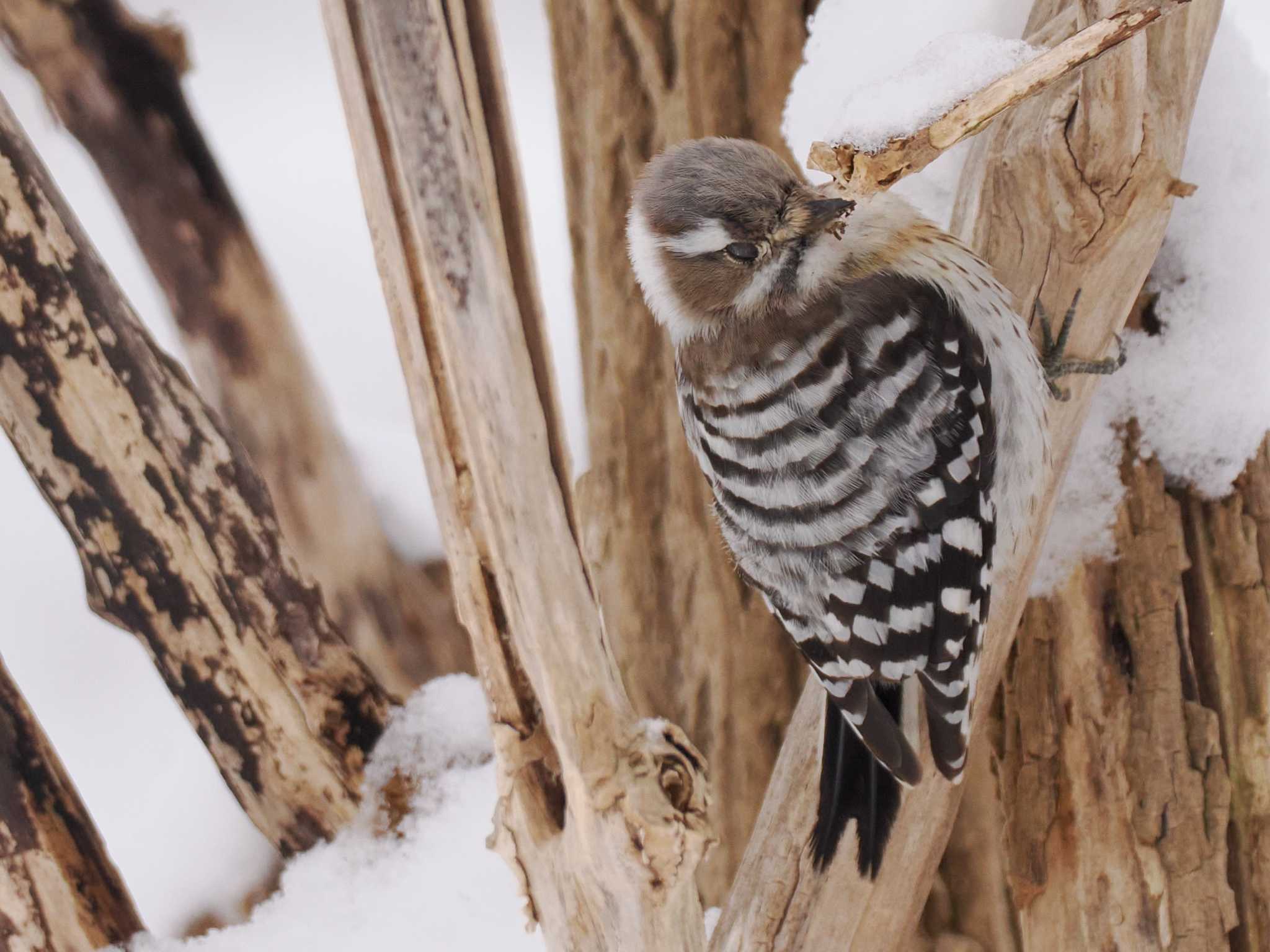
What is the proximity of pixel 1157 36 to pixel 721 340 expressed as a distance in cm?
58

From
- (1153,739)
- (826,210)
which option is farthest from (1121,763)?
(826,210)

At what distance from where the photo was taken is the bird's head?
104 cm

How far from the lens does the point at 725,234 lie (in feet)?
3.56

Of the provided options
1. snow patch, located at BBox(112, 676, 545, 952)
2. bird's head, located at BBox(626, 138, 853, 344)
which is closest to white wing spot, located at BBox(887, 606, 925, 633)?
bird's head, located at BBox(626, 138, 853, 344)

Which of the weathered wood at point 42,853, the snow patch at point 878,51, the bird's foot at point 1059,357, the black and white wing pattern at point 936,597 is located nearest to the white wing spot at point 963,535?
the black and white wing pattern at point 936,597

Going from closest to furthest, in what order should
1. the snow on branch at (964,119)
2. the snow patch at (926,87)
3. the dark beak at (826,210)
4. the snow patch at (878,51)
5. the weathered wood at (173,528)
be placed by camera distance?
the snow on branch at (964,119)
the snow patch at (926,87)
the dark beak at (826,210)
the weathered wood at (173,528)
the snow patch at (878,51)

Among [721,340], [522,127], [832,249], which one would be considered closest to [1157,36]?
[832,249]

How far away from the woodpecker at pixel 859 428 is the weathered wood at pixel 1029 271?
37 mm

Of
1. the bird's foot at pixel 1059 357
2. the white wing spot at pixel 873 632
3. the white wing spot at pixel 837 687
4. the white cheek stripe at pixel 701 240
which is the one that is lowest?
the white wing spot at pixel 837 687

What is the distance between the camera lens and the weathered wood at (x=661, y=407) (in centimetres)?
144

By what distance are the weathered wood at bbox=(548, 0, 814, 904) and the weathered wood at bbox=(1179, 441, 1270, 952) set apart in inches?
23.1

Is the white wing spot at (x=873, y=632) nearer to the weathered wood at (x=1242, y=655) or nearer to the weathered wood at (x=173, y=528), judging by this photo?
the weathered wood at (x=1242, y=655)

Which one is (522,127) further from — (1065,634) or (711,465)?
(1065,634)

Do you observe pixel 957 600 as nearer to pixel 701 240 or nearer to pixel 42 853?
pixel 701 240
